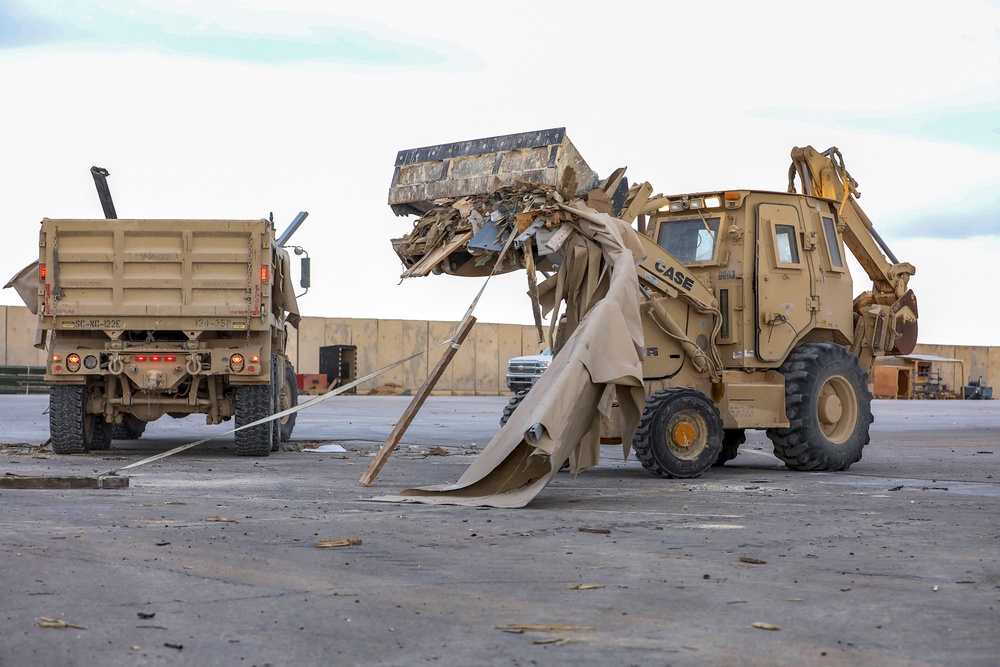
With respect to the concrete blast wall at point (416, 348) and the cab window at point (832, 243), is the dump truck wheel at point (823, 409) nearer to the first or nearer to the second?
the cab window at point (832, 243)

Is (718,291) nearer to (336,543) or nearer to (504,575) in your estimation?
(336,543)

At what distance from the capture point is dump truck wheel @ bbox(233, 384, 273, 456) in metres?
14.3

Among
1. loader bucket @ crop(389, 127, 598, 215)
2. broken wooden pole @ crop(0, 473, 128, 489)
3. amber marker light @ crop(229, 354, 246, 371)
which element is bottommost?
broken wooden pole @ crop(0, 473, 128, 489)

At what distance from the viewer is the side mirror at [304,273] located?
16.3 metres

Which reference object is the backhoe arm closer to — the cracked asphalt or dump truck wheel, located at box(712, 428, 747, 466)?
dump truck wheel, located at box(712, 428, 747, 466)

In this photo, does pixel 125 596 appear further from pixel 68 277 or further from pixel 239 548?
pixel 68 277

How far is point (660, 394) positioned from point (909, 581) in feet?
19.8

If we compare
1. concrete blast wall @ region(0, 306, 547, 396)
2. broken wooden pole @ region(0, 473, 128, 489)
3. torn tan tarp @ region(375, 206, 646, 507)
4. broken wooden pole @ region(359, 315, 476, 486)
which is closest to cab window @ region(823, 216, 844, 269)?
torn tan tarp @ region(375, 206, 646, 507)

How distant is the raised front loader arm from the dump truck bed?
657 cm

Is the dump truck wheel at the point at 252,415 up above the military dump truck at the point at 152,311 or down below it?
below

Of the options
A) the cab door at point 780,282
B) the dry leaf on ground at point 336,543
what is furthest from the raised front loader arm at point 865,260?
the dry leaf on ground at point 336,543

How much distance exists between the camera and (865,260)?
14.8m

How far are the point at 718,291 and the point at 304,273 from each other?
19.5 feet

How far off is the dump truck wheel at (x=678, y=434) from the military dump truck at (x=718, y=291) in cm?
1
